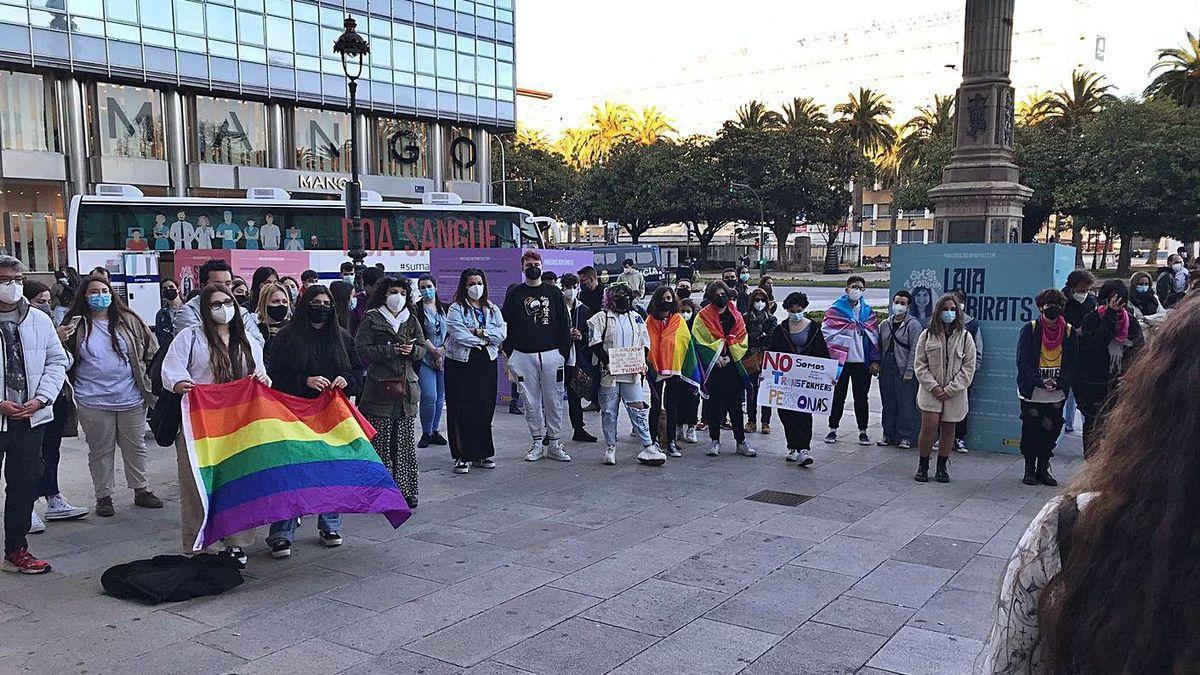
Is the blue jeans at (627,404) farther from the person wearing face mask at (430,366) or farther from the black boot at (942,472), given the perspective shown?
the black boot at (942,472)

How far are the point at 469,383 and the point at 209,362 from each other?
2986 millimetres

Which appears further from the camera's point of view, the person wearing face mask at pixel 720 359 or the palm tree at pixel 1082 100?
the palm tree at pixel 1082 100

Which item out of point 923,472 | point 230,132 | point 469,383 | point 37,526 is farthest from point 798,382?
point 230,132

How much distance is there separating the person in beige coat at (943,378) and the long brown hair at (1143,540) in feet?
22.5

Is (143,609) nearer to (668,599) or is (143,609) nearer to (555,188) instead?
(668,599)

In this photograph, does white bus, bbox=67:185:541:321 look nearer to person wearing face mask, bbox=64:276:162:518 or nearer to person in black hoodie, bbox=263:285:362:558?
person wearing face mask, bbox=64:276:162:518

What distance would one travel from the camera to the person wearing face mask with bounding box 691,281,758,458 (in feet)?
30.6

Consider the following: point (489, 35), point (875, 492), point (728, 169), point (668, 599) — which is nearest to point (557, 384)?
point (875, 492)

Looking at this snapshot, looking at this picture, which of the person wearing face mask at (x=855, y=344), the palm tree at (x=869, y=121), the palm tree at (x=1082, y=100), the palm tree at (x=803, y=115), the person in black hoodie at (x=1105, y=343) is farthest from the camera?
the palm tree at (x=869, y=121)

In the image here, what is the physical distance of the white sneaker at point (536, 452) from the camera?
29.9 feet

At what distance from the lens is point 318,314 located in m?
6.28

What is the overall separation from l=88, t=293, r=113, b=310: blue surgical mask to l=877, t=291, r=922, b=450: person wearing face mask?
7585 millimetres

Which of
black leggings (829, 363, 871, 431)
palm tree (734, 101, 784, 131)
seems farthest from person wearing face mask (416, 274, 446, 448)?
palm tree (734, 101, 784, 131)

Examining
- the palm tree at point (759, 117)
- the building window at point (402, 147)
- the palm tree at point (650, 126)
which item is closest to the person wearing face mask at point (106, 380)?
the building window at point (402, 147)
